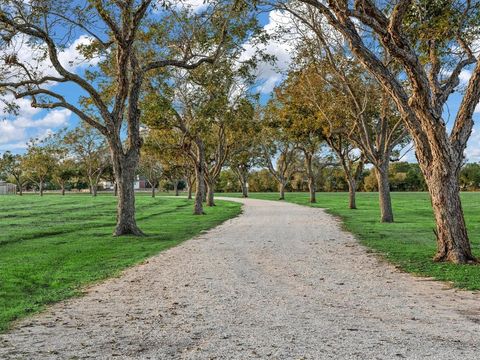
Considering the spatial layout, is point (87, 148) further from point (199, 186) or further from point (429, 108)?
point (429, 108)

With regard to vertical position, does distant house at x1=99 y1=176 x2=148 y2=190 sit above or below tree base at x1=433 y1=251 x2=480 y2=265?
above

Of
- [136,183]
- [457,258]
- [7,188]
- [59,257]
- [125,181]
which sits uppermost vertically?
[136,183]

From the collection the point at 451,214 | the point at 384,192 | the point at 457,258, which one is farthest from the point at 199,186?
the point at 457,258

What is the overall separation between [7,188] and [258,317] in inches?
4776

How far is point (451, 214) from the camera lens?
33.0ft

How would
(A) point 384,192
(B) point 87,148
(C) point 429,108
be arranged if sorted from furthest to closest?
(B) point 87,148
(A) point 384,192
(C) point 429,108

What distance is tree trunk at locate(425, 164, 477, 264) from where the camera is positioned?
10047 mm

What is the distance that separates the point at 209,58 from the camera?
18.3 metres

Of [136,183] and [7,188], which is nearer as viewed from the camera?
[7,188]

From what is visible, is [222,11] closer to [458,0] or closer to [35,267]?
[458,0]

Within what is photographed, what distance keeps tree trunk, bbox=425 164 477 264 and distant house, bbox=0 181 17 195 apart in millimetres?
115057

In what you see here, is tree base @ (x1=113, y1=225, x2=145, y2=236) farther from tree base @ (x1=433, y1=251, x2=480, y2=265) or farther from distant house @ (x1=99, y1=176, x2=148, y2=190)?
distant house @ (x1=99, y1=176, x2=148, y2=190)

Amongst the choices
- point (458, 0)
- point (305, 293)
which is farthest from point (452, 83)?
point (305, 293)

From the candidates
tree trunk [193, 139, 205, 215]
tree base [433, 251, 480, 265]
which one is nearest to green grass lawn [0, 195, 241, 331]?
tree base [433, 251, 480, 265]
